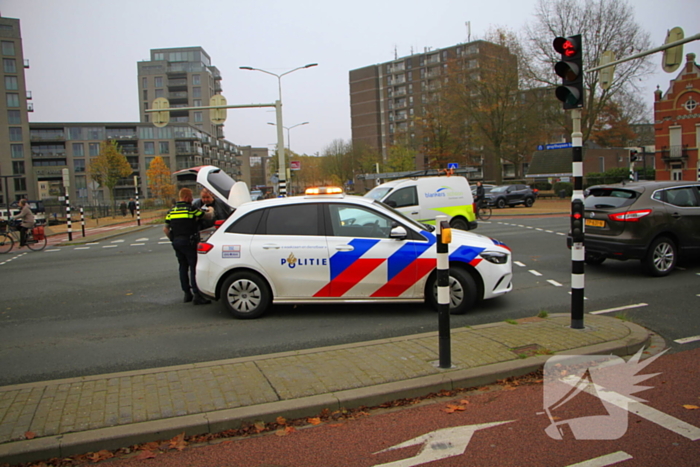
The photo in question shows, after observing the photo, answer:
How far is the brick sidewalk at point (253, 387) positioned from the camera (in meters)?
3.79

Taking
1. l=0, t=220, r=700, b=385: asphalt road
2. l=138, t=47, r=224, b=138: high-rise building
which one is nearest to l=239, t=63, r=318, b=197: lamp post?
l=0, t=220, r=700, b=385: asphalt road

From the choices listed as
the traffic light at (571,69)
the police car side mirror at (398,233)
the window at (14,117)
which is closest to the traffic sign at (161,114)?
the police car side mirror at (398,233)

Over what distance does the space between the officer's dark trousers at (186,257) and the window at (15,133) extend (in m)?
85.2

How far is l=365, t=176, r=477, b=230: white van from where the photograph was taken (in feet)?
52.5

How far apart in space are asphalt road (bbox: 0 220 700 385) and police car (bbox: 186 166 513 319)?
327mm

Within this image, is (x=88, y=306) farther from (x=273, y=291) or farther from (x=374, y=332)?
(x=374, y=332)

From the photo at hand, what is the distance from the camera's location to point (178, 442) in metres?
3.73

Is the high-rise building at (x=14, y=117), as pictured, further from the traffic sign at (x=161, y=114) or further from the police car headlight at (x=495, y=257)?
the police car headlight at (x=495, y=257)

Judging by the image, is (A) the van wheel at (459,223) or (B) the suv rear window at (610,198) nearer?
(B) the suv rear window at (610,198)

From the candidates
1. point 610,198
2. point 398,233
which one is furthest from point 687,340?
point 610,198

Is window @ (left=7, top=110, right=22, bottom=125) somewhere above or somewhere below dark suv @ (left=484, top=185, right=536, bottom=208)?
above

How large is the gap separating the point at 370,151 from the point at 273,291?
82037 millimetres

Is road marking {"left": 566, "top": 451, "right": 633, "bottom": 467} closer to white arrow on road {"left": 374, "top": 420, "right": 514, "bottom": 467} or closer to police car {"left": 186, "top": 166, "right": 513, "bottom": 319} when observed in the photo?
white arrow on road {"left": 374, "top": 420, "right": 514, "bottom": 467}

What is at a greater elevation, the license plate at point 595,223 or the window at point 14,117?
the window at point 14,117
